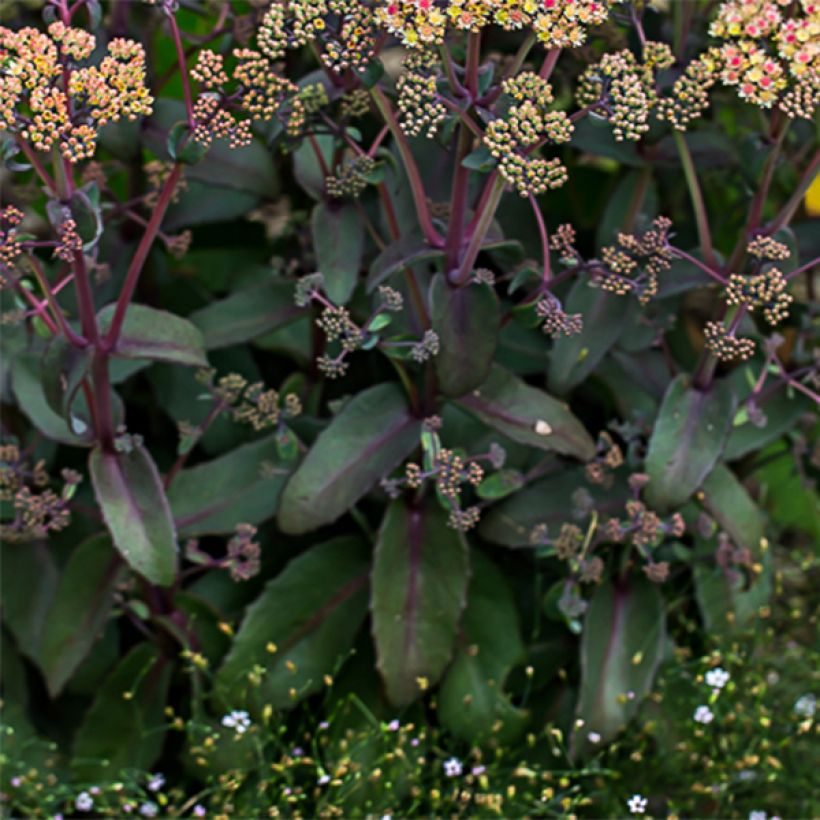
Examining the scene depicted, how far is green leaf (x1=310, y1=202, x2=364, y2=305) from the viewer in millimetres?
1435

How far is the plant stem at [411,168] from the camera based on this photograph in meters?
1.24

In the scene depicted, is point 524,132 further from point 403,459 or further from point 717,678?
point 717,678

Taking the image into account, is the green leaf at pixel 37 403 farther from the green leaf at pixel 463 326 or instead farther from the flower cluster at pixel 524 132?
the flower cluster at pixel 524 132

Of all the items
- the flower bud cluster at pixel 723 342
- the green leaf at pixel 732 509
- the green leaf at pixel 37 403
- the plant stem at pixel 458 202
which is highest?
the plant stem at pixel 458 202

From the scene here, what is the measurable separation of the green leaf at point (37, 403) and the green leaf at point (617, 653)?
69 cm

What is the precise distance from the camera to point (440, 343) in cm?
134

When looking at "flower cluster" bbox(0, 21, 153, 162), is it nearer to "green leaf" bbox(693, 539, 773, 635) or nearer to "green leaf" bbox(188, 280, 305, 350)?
"green leaf" bbox(188, 280, 305, 350)

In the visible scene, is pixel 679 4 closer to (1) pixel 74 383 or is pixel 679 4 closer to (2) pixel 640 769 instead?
(1) pixel 74 383

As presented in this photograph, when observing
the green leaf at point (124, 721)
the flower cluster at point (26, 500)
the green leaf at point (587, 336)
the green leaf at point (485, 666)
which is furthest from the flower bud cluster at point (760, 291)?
the green leaf at point (124, 721)

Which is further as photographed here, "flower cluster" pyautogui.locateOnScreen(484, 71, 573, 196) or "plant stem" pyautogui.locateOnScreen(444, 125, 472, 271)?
"plant stem" pyautogui.locateOnScreen(444, 125, 472, 271)

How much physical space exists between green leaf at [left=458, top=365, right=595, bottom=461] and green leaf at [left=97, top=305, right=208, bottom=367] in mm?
323

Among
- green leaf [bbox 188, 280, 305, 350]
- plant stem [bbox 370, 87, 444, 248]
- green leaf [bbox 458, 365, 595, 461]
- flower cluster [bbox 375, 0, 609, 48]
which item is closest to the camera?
flower cluster [bbox 375, 0, 609, 48]

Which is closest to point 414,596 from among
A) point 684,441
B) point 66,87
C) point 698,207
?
point 684,441

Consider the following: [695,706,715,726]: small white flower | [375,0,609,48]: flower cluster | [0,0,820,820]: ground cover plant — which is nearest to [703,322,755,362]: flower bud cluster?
[0,0,820,820]: ground cover plant
